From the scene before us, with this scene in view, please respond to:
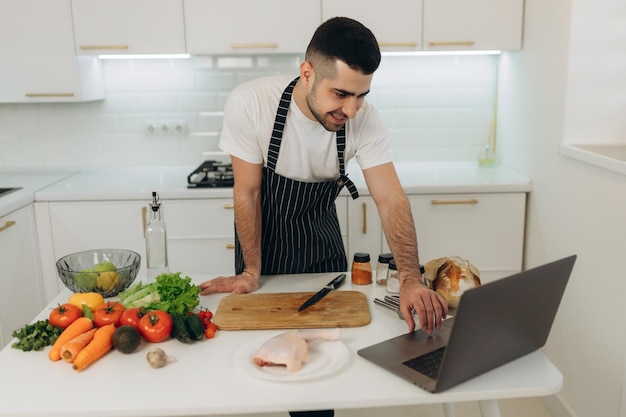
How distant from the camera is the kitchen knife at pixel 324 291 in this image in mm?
1756

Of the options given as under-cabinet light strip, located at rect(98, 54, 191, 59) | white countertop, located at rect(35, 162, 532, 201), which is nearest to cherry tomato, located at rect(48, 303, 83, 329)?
white countertop, located at rect(35, 162, 532, 201)

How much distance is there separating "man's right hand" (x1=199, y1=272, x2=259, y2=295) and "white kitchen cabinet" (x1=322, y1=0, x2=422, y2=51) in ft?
5.84

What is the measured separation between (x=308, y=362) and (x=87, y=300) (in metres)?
0.62

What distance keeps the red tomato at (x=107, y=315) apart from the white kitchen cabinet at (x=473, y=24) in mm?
2289

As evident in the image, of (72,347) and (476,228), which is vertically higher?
(72,347)

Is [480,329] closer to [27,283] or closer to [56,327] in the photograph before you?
[56,327]

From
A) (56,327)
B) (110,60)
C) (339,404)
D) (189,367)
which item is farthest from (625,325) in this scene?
(110,60)

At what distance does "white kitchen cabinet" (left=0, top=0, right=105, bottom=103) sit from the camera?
329 cm

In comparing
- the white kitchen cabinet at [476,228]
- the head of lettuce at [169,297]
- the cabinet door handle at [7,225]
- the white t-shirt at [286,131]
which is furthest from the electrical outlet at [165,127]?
the head of lettuce at [169,297]

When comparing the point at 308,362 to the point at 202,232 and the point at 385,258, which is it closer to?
the point at 385,258

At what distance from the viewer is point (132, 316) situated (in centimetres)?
161

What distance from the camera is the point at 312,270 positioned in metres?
2.48

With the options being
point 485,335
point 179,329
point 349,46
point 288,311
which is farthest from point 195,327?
point 349,46

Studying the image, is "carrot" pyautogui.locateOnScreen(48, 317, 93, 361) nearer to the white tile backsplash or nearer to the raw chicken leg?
the raw chicken leg
